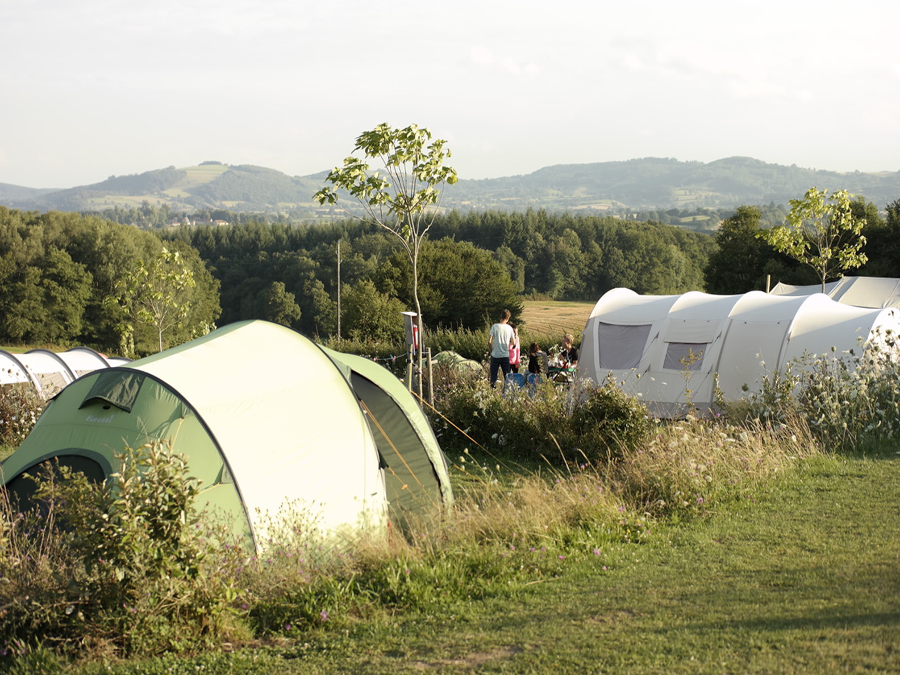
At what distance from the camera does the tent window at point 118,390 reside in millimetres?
5543

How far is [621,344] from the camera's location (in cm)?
1397

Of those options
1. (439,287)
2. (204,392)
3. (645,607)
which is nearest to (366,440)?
(204,392)

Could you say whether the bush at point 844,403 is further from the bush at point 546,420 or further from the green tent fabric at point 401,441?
the green tent fabric at point 401,441

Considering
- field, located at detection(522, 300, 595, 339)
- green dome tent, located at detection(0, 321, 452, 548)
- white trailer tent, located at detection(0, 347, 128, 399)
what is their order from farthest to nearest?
field, located at detection(522, 300, 595, 339) → white trailer tent, located at detection(0, 347, 128, 399) → green dome tent, located at detection(0, 321, 452, 548)

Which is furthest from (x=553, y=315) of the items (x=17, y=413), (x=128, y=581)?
(x=128, y=581)

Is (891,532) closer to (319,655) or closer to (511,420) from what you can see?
(319,655)

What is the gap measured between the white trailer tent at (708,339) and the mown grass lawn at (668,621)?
6.22 m

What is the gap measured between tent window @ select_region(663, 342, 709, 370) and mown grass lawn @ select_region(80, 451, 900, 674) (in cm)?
722

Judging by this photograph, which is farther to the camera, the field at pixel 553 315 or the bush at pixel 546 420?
the field at pixel 553 315

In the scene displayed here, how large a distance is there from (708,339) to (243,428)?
30.7 ft

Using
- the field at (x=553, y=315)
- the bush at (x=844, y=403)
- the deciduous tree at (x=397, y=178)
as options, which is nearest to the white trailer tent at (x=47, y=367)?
the deciduous tree at (x=397, y=178)

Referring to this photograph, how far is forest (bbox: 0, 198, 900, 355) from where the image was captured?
35.6 metres

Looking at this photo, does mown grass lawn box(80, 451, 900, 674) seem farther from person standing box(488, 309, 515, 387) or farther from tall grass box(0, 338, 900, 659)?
person standing box(488, 309, 515, 387)

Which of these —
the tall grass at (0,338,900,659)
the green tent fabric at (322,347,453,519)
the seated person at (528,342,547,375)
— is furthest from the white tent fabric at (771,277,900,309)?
the green tent fabric at (322,347,453,519)
